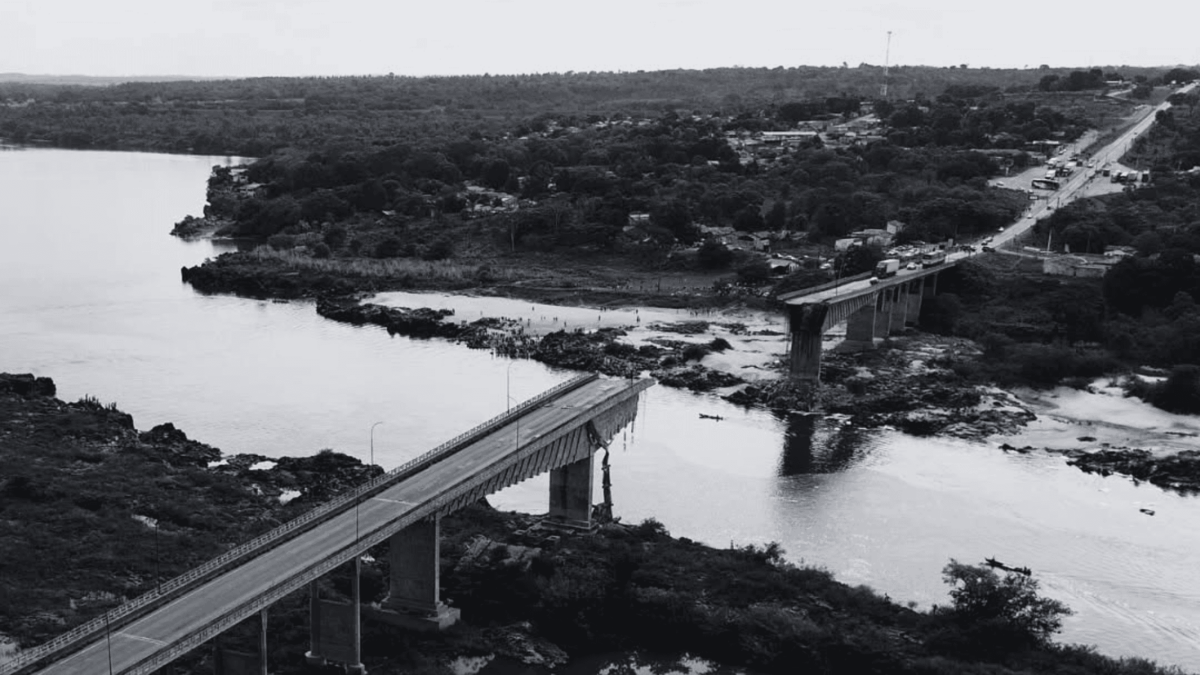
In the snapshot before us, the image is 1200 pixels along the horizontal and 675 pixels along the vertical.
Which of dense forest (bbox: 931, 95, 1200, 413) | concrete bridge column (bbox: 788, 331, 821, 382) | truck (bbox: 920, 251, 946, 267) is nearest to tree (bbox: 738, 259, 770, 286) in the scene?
truck (bbox: 920, 251, 946, 267)

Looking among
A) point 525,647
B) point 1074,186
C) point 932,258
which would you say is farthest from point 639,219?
point 525,647

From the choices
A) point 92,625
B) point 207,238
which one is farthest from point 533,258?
point 92,625

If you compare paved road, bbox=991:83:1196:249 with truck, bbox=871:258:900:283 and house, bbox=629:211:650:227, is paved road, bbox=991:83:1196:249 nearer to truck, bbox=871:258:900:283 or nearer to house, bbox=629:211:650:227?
truck, bbox=871:258:900:283

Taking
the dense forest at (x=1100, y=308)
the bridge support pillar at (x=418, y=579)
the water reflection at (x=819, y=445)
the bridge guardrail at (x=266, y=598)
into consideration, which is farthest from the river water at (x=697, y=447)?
the bridge guardrail at (x=266, y=598)

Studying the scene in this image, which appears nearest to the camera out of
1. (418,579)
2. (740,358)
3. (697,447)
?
(418,579)

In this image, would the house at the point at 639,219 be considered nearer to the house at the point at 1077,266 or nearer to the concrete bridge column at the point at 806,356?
the house at the point at 1077,266

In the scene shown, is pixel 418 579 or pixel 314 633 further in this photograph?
pixel 418 579

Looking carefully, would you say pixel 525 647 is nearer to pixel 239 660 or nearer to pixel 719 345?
pixel 239 660
